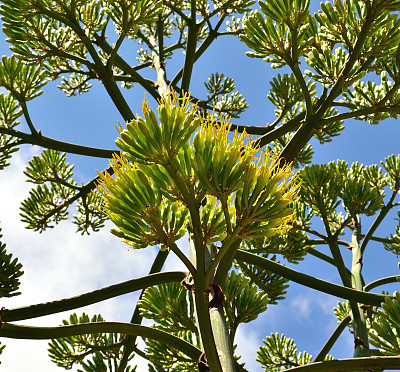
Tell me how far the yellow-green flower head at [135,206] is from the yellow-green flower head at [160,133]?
7 cm

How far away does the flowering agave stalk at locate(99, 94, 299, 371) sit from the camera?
130cm

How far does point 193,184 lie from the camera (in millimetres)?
1384

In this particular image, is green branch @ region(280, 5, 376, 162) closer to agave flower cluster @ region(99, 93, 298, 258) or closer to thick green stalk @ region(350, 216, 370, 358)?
agave flower cluster @ region(99, 93, 298, 258)

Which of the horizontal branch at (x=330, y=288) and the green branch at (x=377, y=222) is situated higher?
the green branch at (x=377, y=222)

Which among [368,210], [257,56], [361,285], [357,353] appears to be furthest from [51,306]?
[368,210]

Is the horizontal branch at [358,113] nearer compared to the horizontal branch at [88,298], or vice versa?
the horizontal branch at [88,298]

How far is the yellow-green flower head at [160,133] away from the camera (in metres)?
1.30

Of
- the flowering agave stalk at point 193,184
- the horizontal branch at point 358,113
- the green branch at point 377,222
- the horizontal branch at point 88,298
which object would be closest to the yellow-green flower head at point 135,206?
the flowering agave stalk at point 193,184

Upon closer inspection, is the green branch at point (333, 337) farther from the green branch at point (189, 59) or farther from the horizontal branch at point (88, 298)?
the green branch at point (189, 59)

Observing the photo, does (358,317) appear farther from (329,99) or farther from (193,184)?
(193,184)

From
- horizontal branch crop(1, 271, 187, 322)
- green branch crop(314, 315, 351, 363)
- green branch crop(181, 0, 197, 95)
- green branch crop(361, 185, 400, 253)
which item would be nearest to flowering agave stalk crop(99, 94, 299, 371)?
horizontal branch crop(1, 271, 187, 322)

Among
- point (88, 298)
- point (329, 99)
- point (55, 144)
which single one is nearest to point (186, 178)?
point (88, 298)

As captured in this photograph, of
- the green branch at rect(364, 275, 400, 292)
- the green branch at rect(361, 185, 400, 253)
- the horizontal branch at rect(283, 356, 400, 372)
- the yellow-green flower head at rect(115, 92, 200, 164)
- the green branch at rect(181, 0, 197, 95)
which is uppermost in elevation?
the green branch at rect(181, 0, 197, 95)

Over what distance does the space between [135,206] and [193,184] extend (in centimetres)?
18
